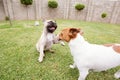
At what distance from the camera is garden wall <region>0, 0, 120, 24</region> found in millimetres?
7945

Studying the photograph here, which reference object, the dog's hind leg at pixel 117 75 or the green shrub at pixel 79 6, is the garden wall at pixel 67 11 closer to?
the green shrub at pixel 79 6

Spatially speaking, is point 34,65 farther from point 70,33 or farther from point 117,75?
point 117,75

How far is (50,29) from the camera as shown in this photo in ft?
7.69

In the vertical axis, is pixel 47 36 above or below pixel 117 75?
above

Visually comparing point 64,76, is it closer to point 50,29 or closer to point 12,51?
point 50,29

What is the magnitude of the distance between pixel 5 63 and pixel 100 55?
180 centimetres

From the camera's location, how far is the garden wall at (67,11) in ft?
26.1

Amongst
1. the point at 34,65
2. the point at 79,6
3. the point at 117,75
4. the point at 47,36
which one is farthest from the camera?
the point at 79,6

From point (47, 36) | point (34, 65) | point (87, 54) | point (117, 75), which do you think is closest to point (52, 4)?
point (47, 36)

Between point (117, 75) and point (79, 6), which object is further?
point (79, 6)

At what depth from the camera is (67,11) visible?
346 inches

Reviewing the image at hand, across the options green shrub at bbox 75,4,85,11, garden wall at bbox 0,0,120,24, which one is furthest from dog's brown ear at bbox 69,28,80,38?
green shrub at bbox 75,4,85,11

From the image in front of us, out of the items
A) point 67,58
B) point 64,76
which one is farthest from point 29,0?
point 64,76

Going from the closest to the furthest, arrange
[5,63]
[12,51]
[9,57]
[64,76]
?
[64,76] → [5,63] → [9,57] → [12,51]
